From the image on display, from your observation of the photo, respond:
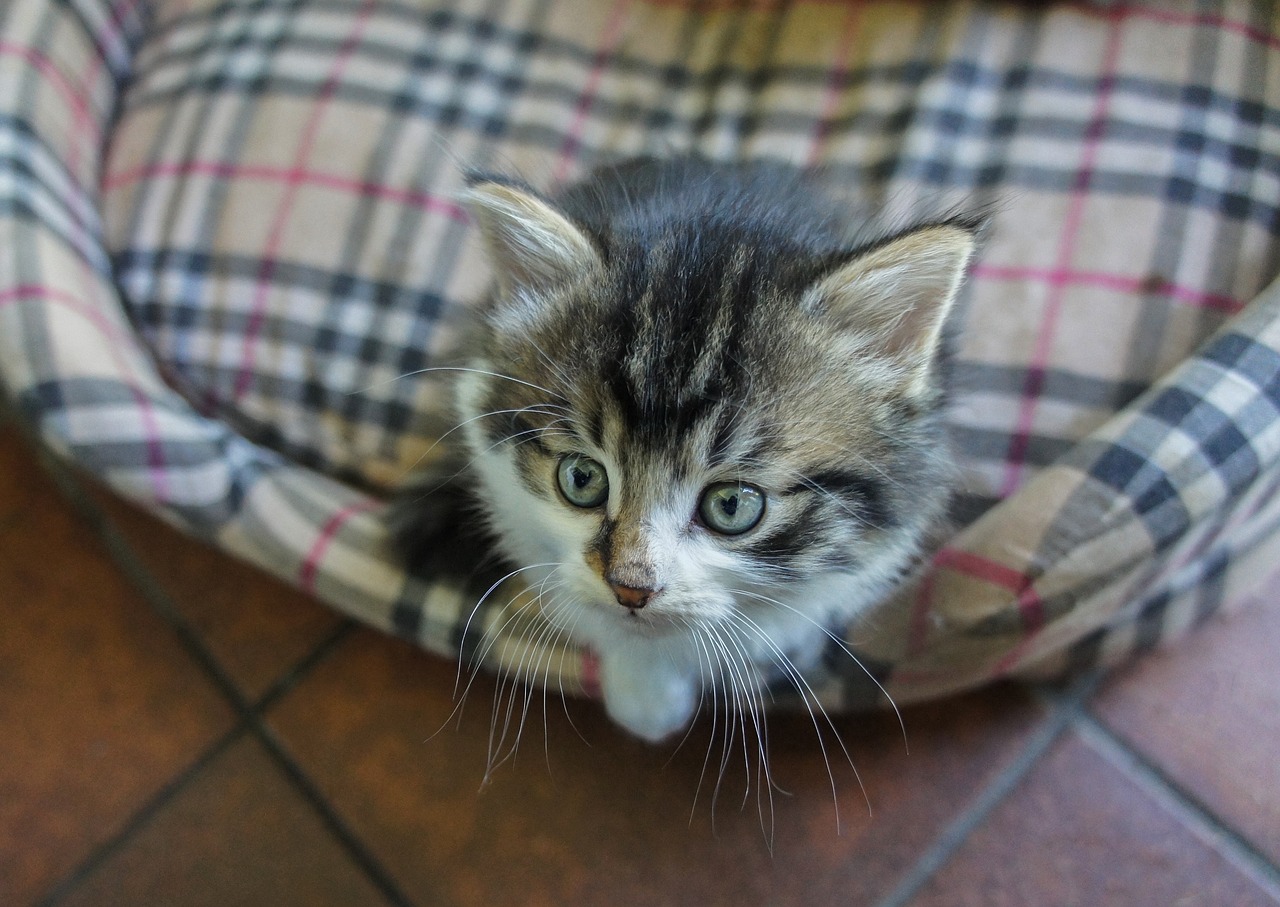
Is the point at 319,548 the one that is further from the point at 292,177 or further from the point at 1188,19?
the point at 1188,19

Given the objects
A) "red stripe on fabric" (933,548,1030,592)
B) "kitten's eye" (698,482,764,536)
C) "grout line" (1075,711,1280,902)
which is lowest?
"grout line" (1075,711,1280,902)

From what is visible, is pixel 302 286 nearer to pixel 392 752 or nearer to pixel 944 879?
pixel 392 752

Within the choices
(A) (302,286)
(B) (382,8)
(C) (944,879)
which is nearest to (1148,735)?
(C) (944,879)

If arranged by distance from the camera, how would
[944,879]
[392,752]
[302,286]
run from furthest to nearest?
[302,286] → [392,752] → [944,879]

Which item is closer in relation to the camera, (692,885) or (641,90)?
(692,885)

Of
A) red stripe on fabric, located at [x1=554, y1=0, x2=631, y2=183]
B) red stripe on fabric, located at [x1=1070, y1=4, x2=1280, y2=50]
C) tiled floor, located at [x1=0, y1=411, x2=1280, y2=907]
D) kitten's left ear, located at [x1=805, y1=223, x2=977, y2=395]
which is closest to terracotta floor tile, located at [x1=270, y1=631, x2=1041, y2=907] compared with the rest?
tiled floor, located at [x1=0, y1=411, x2=1280, y2=907]

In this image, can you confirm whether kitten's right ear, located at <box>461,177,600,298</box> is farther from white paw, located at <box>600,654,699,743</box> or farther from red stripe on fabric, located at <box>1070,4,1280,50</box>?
red stripe on fabric, located at <box>1070,4,1280,50</box>

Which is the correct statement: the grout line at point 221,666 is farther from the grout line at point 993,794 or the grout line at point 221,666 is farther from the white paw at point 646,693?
the grout line at point 993,794

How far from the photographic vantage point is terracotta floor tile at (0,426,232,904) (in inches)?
52.1

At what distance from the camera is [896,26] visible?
1661mm

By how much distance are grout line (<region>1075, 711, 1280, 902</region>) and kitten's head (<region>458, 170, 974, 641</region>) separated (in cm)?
56

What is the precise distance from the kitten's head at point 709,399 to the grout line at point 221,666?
1.90ft

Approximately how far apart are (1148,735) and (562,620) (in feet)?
2.81

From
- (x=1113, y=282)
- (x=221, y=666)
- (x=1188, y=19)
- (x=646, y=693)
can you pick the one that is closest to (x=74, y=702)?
(x=221, y=666)
